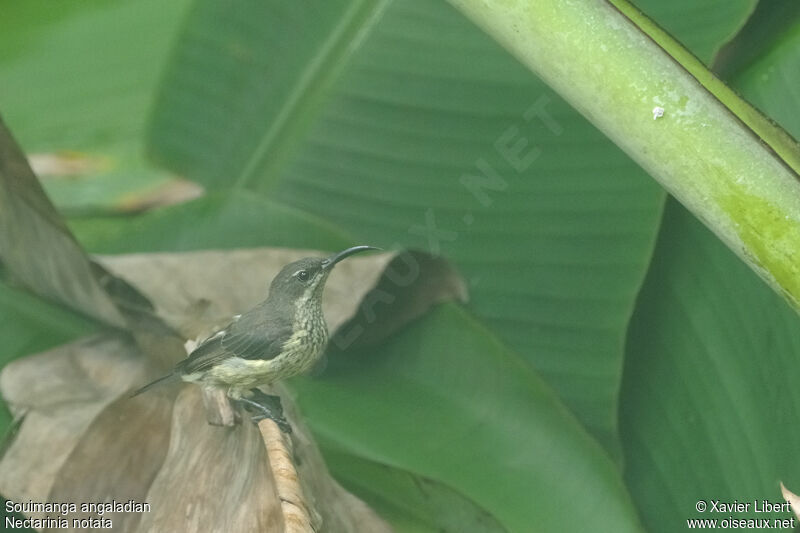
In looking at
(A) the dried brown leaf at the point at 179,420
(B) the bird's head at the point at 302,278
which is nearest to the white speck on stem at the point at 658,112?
(A) the dried brown leaf at the point at 179,420

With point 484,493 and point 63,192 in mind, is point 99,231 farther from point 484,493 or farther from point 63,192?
point 484,493

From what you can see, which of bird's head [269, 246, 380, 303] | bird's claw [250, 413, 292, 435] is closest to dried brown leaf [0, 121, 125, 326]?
bird's head [269, 246, 380, 303]

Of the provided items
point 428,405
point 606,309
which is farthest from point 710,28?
point 428,405

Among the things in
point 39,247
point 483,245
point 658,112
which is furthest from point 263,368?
point 658,112

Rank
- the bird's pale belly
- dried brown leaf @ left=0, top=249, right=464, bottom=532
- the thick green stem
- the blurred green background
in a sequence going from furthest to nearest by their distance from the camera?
1. the blurred green background
2. the bird's pale belly
3. dried brown leaf @ left=0, top=249, right=464, bottom=532
4. the thick green stem

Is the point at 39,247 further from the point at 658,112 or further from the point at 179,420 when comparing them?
the point at 658,112

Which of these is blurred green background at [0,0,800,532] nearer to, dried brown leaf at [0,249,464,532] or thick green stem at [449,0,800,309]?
dried brown leaf at [0,249,464,532]
